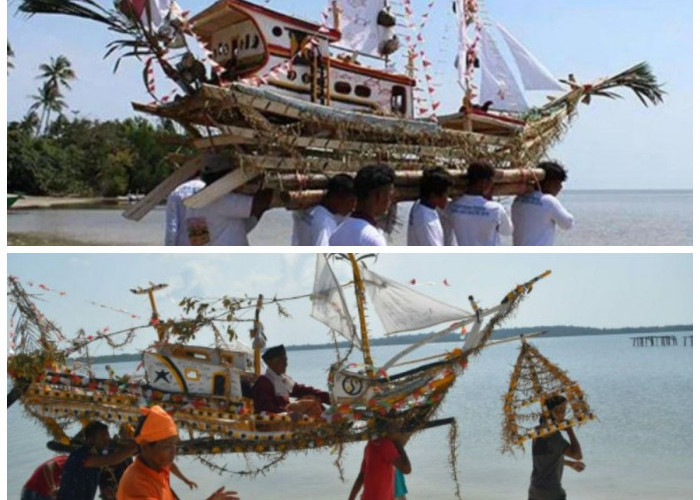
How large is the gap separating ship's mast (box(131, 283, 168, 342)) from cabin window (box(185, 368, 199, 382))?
31 cm

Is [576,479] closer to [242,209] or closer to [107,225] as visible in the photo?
[242,209]

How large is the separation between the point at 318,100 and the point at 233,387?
248 cm

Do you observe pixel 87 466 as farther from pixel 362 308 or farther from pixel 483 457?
pixel 483 457

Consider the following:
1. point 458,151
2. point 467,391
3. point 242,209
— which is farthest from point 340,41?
point 467,391

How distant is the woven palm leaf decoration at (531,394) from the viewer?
6.59 metres

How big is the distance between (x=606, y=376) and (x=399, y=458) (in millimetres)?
15213

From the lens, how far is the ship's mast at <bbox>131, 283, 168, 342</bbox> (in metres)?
6.98

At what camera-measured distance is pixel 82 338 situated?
7.03 meters

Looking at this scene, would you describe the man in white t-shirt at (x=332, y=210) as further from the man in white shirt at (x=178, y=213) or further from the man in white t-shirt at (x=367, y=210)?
the man in white shirt at (x=178, y=213)

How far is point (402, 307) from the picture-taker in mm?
7527

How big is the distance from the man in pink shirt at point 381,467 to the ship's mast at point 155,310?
174cm

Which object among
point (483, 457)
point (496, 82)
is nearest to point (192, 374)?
point (496, 82)

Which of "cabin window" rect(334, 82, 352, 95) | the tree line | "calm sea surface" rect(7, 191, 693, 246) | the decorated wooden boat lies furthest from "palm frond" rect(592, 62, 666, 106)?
the tree line

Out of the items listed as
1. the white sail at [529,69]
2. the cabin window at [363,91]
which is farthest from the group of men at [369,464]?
the white sail at [529,69]
